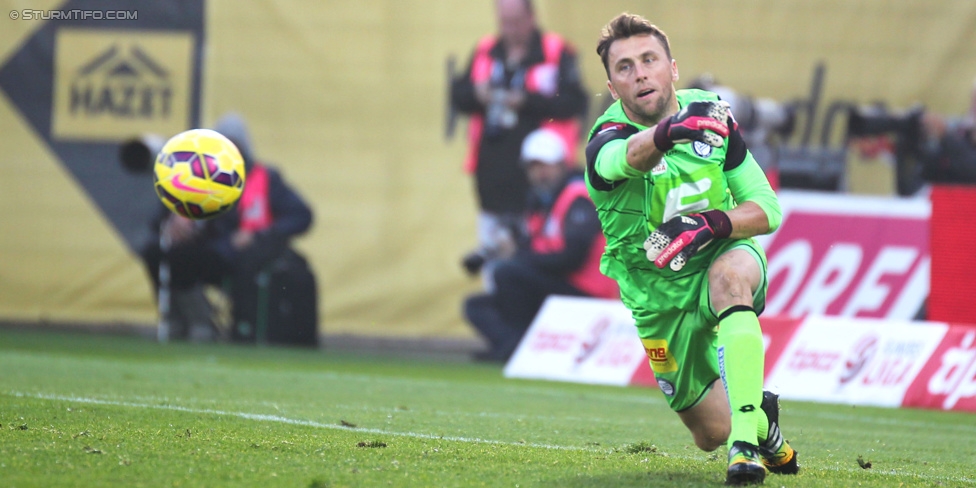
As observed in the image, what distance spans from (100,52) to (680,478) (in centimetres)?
1107

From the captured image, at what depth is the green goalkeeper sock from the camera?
409 centimetres

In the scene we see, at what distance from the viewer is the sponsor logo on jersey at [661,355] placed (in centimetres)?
471

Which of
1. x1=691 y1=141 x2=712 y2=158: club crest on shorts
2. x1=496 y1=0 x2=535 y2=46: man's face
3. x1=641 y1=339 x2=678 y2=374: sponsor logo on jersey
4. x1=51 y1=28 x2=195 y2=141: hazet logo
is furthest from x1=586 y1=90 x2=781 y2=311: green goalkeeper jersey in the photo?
x1=51 y1=28 x2=195 y2=141: hazet logo

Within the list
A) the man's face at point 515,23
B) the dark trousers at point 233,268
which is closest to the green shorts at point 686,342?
the man's face at point 515,23

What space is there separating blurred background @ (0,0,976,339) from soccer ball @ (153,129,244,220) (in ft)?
19.6

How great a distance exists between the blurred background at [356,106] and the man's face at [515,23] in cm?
18

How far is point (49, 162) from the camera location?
13664 mm

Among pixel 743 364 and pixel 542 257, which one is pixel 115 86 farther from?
pixel 743 364

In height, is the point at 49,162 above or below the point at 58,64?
below

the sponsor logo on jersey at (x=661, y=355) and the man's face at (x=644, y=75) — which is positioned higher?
the man's face at (x=644, y=75)

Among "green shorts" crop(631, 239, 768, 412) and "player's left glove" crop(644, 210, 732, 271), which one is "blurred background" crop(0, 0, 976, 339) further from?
"player's left glove" crop(644, 210, 732, 271)

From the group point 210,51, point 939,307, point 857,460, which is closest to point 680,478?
point 857,460

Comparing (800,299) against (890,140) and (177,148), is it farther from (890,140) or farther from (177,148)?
(177,148)

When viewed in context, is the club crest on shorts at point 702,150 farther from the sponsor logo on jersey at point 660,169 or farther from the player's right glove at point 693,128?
Answer: the player's right glove at point 693,128
